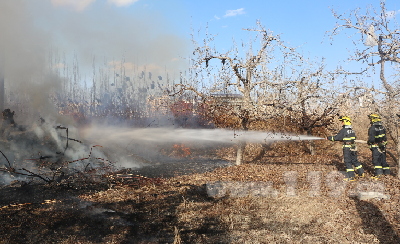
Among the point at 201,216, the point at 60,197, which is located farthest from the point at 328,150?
the point at 60,197

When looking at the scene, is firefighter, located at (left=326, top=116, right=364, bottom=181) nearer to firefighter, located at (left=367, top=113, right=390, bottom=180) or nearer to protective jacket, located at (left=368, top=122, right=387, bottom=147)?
firefighter, located at (left=367, top=113, right=390, bottom=180)

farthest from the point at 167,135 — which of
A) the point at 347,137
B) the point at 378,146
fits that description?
the point at 378,146

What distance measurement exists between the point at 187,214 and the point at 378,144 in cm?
665

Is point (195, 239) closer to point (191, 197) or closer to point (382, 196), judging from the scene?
point (191, 197)

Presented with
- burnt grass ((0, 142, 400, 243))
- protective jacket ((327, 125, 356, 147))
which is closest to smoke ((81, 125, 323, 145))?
protective jacket ((327, 125, 356, 147))

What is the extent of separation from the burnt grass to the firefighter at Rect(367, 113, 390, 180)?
468mm

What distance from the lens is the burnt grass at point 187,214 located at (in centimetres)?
466

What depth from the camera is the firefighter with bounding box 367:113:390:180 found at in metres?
8.56

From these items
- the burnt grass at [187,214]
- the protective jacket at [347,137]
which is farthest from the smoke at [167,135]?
the burnt grass at [187,214]

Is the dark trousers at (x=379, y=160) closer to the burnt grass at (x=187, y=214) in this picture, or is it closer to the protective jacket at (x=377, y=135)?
the protective jacket at (x=377, y=135)

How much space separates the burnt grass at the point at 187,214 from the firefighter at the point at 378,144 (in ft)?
1.53

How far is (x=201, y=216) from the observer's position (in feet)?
18.3

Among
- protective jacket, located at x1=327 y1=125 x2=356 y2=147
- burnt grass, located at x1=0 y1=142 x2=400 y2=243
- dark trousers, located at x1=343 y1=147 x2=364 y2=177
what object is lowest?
burnt grass, located at x1=0 y1=142 x2=400 y2=243

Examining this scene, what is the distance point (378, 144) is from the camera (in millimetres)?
8789
